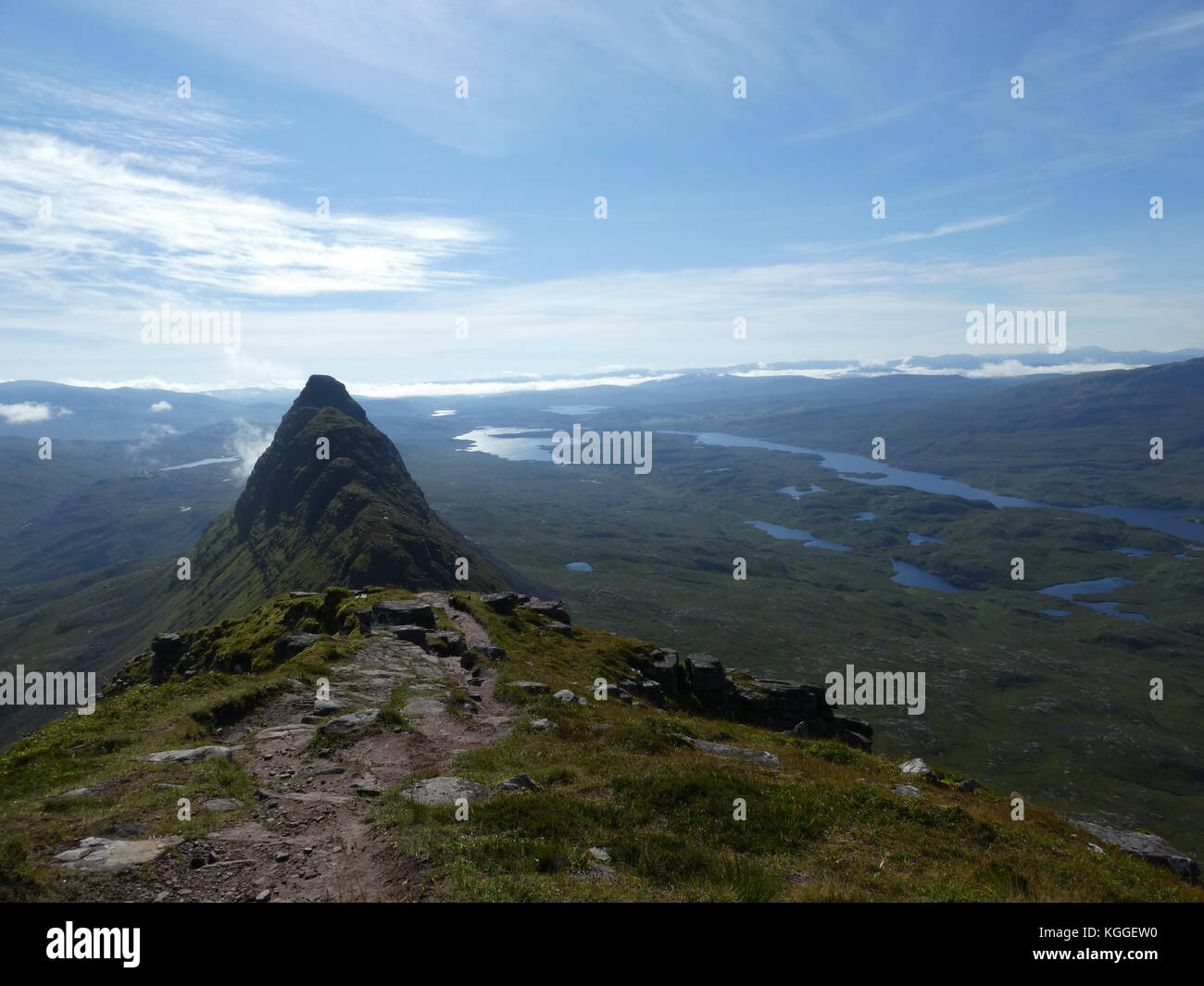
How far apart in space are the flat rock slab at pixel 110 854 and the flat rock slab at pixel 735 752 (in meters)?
19.0

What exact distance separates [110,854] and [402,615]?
3543cm

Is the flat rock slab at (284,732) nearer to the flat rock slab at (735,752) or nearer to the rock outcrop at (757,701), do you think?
the flat rock slab at (735,752)

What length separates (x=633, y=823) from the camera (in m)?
17.0

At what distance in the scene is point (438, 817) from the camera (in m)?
16.1

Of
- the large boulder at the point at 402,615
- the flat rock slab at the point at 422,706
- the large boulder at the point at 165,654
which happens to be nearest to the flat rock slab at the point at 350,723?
the flat rock slab at the point at 422,706

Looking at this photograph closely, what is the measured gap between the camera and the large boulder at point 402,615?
160 ft

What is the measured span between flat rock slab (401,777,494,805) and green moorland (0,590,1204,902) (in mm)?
589

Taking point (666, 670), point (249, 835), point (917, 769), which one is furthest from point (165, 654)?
point (917, 769)

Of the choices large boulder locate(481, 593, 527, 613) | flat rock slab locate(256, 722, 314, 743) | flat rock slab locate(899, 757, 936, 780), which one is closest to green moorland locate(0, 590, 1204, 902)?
flat rock slab locate(899, 757, 936, 780)

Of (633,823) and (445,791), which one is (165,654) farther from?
(633,823)

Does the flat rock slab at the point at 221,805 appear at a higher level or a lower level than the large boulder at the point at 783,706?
higher
